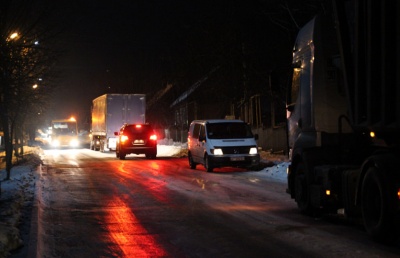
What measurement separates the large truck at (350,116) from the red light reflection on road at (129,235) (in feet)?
9.64

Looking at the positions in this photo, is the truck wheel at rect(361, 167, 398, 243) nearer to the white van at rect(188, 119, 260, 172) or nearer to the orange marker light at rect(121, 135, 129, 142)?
the white van at rect(188, 119, 260, 172)

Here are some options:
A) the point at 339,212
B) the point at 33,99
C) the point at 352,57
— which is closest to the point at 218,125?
the point at 33,99

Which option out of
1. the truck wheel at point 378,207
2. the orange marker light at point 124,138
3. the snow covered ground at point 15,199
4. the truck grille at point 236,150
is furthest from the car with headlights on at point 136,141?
the truck wheel at point 378,207

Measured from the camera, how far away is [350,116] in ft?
29.3

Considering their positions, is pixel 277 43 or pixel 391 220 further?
pixel 277 43

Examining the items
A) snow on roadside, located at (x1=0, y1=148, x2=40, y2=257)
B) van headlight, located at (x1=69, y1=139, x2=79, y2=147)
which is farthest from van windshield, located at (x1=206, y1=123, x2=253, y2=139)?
van headlight, located at (x1=69, y1=139, x2=79, y2=147)

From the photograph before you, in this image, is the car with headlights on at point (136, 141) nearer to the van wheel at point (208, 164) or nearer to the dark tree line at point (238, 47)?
the dark tree line at point (238, 47)

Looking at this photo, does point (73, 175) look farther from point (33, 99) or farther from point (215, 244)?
point (215, 244)

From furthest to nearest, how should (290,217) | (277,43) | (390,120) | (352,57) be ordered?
1. (277,43)
2. (290,217)
3. (352,57)
4. (390,120)

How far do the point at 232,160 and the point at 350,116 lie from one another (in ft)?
44.0

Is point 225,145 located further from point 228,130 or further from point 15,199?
point 15,199

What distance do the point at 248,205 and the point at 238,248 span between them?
461cm

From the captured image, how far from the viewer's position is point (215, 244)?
8.18 meters

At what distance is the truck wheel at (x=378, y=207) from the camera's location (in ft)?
25.2
